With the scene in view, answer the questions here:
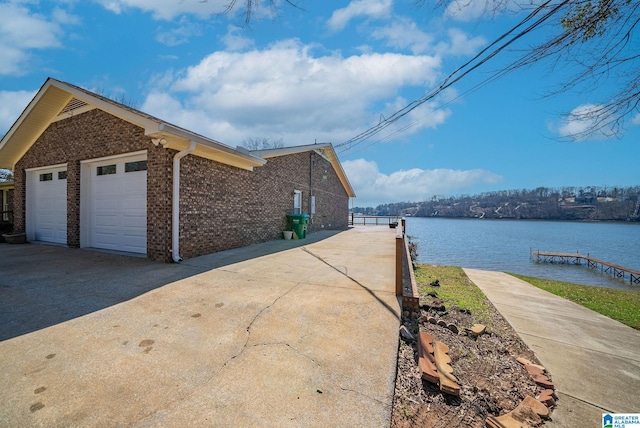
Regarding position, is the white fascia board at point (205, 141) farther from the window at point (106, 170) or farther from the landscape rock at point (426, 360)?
the landscape rock at point (426, 360)

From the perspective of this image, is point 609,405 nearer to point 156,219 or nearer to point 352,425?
point 352,425

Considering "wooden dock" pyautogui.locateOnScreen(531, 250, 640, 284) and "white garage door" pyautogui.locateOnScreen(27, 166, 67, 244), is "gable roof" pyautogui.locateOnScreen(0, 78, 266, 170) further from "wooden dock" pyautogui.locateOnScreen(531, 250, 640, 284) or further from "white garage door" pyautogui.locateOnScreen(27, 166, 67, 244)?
"wooden dock" pyautogui.locateOnScreen(531, 250, 640, 284)

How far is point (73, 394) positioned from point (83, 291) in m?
2.99

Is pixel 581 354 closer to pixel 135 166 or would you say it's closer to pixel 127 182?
pixel 135 166

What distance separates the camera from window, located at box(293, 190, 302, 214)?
1306cm

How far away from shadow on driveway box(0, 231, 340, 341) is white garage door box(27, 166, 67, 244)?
1336 millimetres

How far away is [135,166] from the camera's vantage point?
696 cm

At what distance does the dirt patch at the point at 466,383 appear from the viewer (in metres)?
2.16

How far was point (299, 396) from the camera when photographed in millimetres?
2006

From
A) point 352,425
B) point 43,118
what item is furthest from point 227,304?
point 43,118

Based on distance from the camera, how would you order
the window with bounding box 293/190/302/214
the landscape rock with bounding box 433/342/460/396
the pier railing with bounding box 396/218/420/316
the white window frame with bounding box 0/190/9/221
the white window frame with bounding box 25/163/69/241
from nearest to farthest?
the landscape rock with bounding box 433/342/460/396 < the pier railing with bounding box 396/218/420/316 < the white window frame with bounding box 25/163/69/241 < the white window frame with bounding box 0/190/9/221 < the window with bounding box 293/190/302/214

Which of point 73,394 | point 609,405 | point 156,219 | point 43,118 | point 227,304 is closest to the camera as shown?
point 73,394

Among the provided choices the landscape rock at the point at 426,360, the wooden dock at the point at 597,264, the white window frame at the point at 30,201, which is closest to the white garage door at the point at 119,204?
the white window frame at the point at 30,201

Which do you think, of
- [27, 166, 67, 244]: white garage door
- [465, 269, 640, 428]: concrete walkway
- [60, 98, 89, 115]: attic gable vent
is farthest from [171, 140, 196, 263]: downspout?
[465, 269, 640, 428]: concrete walkway
